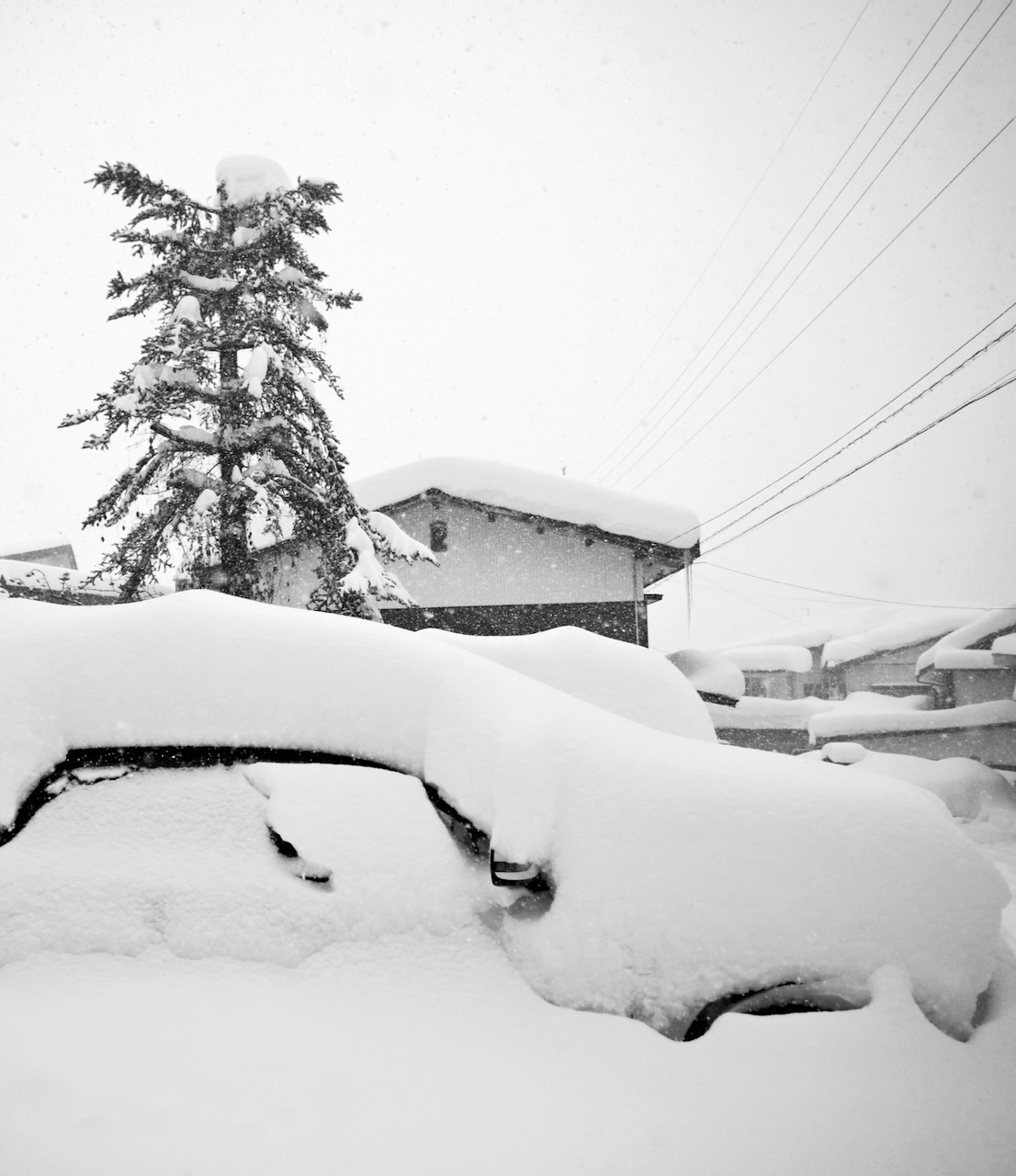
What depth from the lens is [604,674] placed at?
3332mm

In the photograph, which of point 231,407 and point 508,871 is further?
point 231,407

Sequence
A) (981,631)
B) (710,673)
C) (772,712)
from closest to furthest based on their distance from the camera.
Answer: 1. (710,673)
2. (981,631)
3. (772,712)

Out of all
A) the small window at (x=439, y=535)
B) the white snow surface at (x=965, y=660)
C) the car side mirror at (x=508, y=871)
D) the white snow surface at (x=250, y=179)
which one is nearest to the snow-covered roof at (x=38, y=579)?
the small window at (x=439, y=535)

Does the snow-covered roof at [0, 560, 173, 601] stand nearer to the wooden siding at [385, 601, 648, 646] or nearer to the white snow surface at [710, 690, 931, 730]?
the wooden siding at [385, 601, 648, 646]

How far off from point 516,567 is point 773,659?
21.2 meters

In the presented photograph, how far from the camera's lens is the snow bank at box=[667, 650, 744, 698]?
1273 centimetres

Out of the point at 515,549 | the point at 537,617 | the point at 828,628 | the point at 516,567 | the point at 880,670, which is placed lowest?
the point at 880,670

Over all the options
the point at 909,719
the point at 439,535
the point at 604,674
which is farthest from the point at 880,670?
the point at 604,674

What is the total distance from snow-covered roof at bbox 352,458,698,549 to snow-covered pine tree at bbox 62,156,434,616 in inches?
101

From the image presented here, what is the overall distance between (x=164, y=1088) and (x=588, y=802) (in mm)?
1067

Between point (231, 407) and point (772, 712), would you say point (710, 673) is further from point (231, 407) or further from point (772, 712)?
point (231, 407)

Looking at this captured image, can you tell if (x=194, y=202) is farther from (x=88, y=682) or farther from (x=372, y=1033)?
(x=372, y=1033)

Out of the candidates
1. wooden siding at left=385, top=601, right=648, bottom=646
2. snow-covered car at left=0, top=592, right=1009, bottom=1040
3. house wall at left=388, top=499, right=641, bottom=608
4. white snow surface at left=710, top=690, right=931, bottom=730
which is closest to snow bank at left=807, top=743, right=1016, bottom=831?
wooden siding at left=385, top=601, right=648, bottom=646

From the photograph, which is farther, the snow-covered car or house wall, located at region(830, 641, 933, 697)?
house wall, located at region(830, 641, 933, 697)
